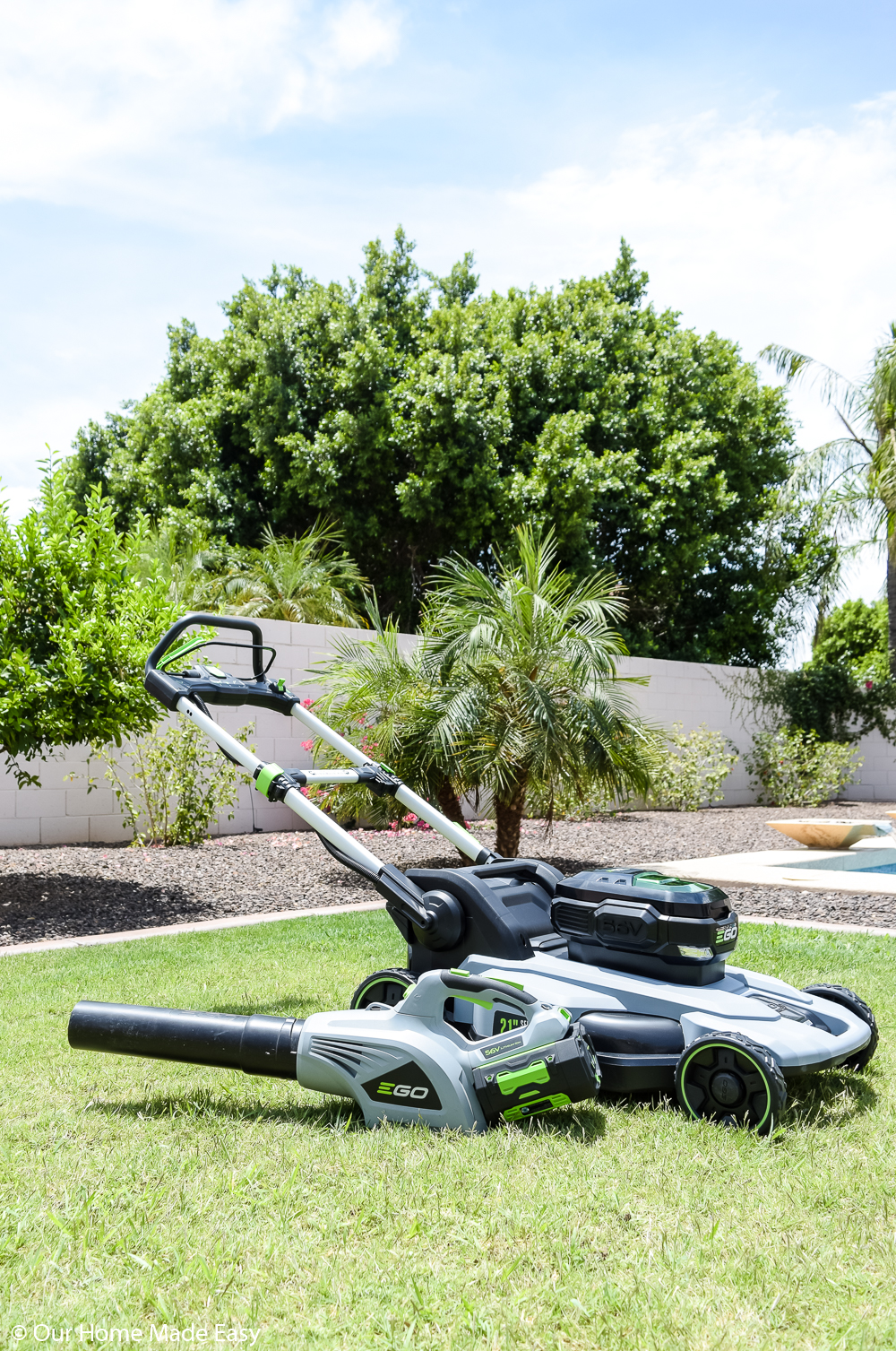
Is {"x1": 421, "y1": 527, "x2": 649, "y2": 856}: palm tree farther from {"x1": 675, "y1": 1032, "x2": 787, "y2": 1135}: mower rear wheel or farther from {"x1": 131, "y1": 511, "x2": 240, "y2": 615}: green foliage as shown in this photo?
{"x1": 675, "y1": 1032, "x2": 787, "y2": 1135}: mower rear wheel

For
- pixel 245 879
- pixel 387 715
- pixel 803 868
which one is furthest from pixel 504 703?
pixel 803 868

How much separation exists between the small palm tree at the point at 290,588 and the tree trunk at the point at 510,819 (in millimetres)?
6056

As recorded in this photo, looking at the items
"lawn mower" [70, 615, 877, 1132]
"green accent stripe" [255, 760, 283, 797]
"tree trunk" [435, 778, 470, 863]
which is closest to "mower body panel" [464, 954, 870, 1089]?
"lawn mower" [70, 615, 877, 1132]

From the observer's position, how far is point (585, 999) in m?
3.42

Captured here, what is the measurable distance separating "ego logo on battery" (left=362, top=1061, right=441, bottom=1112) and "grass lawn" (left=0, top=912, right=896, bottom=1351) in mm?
95

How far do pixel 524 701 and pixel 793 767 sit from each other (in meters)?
12.5

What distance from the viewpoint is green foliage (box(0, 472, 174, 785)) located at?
6898 millimetres

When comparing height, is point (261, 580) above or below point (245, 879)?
above

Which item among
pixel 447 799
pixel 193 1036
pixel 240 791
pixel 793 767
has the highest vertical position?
pixel 447 799

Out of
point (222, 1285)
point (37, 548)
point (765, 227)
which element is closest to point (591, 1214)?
point (222, 1285)

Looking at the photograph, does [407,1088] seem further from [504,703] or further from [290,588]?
[290,588]

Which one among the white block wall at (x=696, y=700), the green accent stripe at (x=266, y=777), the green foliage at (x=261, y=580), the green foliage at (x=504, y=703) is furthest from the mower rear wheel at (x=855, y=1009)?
the white block wall at (x=696, y=700)

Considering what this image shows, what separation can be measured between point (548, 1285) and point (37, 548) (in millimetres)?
6233

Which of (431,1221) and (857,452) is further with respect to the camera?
(857,452)
